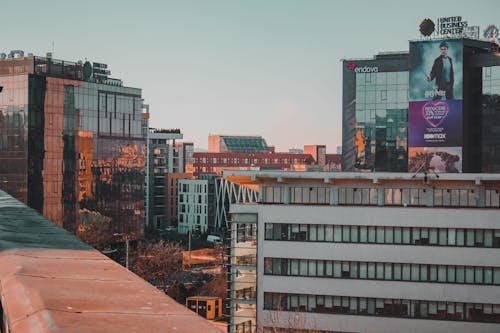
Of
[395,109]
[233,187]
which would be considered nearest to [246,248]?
[395,109]

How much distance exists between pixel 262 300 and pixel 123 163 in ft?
264

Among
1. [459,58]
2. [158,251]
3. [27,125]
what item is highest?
[459,58]

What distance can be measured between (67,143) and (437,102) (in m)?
55.2

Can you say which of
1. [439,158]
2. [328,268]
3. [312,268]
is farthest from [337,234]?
[439,158]

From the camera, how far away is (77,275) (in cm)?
778

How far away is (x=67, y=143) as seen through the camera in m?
124

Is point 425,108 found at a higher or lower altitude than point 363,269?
higher

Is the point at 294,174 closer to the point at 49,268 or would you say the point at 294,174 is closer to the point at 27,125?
the point at 49,268

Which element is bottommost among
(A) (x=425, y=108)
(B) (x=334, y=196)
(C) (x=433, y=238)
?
(C) (x=433, y=238)

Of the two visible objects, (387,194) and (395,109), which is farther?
(395,109)

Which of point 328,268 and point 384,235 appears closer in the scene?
point 384,235

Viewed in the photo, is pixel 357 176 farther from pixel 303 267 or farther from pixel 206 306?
pixel 206 306

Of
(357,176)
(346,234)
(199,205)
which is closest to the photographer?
(346,234)

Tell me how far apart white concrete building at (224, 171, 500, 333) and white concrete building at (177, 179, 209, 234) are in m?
136
